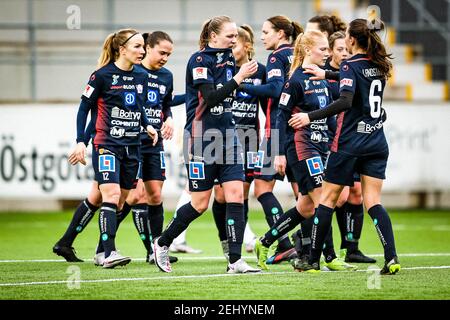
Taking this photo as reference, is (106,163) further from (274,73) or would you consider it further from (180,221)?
(274,73)

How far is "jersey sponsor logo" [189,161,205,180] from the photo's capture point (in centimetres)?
835

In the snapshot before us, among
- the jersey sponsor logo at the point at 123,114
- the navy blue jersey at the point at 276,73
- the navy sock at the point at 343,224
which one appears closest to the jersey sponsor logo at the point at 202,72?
the navy blue jersey at the point at 276,73

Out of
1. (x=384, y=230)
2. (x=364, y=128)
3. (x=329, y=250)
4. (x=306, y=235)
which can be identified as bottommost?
(x=329, y=250)

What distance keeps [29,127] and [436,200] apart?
23.6 ft

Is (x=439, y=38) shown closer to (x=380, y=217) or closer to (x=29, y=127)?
(x=29, y=127)

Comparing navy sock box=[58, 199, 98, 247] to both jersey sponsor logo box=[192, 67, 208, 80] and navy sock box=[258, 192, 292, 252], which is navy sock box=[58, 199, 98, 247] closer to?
navy sock box=[258, 192, 292, 252]

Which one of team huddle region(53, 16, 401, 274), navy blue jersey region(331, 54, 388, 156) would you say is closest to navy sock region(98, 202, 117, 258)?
team huddle region(53, 16, 401, 274)

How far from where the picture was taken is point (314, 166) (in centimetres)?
884

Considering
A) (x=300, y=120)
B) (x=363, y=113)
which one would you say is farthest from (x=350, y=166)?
(x=300, y=120)

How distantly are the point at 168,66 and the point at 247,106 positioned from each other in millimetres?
9046

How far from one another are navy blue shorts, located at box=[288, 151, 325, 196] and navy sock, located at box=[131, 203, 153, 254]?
1.66 metres

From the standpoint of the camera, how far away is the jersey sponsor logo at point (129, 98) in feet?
29.6

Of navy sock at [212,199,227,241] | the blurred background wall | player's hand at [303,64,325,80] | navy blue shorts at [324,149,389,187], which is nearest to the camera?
navy blue shorts at [324,149,389,187]
